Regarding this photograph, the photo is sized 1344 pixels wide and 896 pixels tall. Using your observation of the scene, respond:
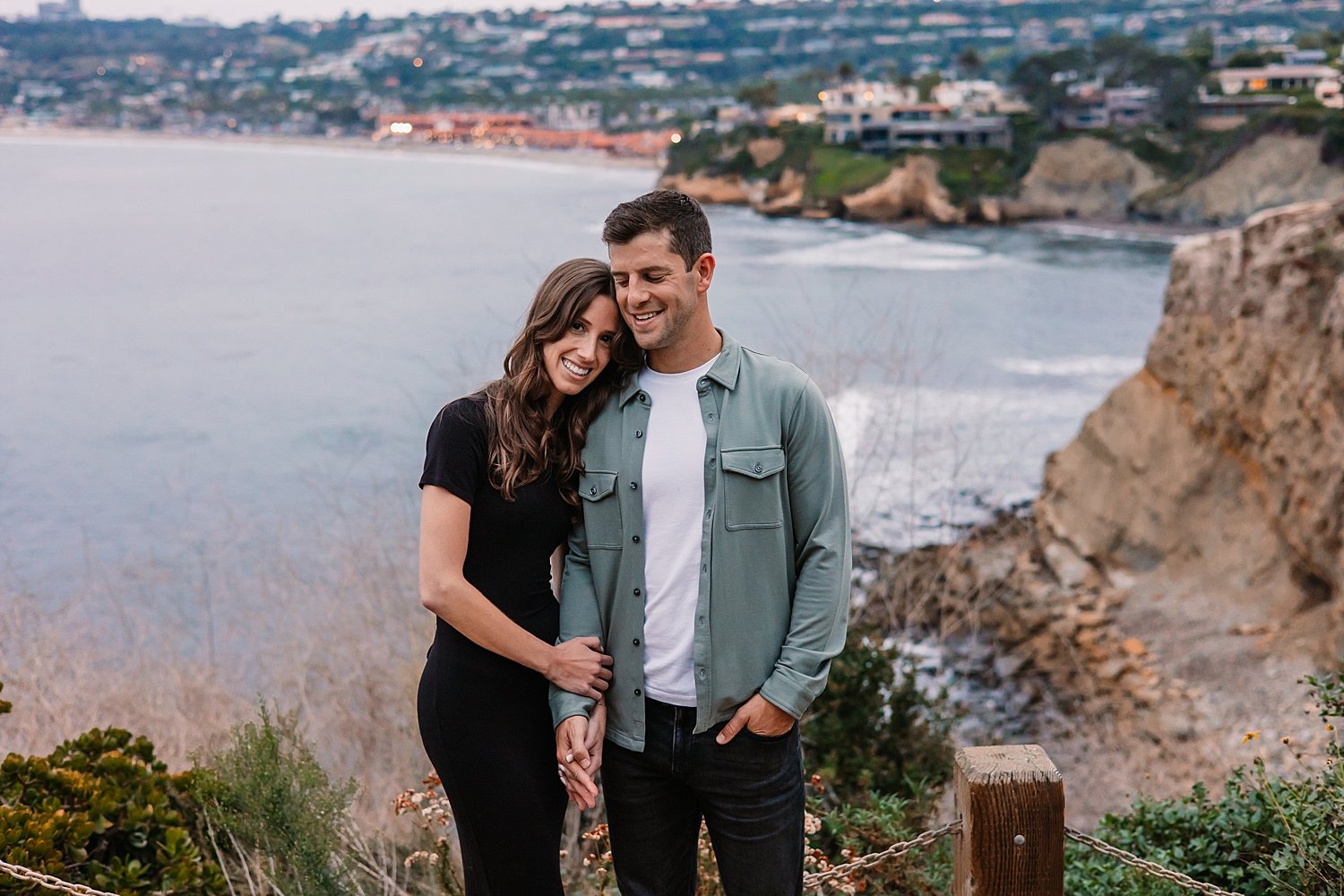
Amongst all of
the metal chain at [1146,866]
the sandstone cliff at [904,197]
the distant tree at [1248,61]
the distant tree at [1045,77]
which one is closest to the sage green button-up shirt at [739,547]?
the metal chain at [1146,866]

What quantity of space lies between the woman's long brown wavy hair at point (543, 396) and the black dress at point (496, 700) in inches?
1.3

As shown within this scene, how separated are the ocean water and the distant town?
27.1m

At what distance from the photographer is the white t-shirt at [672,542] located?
8.07 feet

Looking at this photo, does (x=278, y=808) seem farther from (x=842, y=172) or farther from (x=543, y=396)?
(x=842, y=172)

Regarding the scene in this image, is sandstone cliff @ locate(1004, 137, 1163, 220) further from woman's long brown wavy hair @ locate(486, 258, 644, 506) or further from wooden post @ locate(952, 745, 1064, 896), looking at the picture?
wooden post @ locate(952, 745, 1064, 896)

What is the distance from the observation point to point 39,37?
137750mm

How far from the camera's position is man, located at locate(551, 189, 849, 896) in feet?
7.95

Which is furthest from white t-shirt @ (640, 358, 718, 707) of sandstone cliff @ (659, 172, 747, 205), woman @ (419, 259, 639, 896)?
sandstone cliff @ (659, 172, 747, 205)

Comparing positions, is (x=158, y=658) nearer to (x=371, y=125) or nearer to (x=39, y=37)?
(x=371, y=125)

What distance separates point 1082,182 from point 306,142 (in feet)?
318

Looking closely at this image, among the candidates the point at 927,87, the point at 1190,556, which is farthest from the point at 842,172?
the point at 1190,556

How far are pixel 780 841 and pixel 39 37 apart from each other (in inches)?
6320

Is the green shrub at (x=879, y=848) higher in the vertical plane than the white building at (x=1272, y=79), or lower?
lower

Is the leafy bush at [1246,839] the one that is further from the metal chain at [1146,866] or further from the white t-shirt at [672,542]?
the white t-shirt at [672,542]
